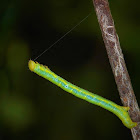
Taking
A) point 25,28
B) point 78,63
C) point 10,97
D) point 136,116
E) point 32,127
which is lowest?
point 136,116

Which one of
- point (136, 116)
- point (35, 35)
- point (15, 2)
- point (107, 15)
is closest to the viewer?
point (107, 15)

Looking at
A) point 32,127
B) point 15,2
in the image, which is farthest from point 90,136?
point 15,2

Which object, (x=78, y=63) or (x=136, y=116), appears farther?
(x=78, y=63)

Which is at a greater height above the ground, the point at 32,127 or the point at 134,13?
the point at 134,13

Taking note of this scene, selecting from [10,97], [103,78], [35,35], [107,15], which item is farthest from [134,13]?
[10,97]

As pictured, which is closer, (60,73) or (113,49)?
(113,49)

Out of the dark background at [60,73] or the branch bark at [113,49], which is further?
the dark background at [60,73]

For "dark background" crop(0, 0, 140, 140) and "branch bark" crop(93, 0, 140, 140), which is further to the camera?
"dark background" crop(0, 0, 140, 140)

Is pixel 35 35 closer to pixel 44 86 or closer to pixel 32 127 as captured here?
pixel 44 86

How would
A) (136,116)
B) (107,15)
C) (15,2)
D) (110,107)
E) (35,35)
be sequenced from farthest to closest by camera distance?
(35,35), (15,2), (110,107), (136,116), (107,15)
